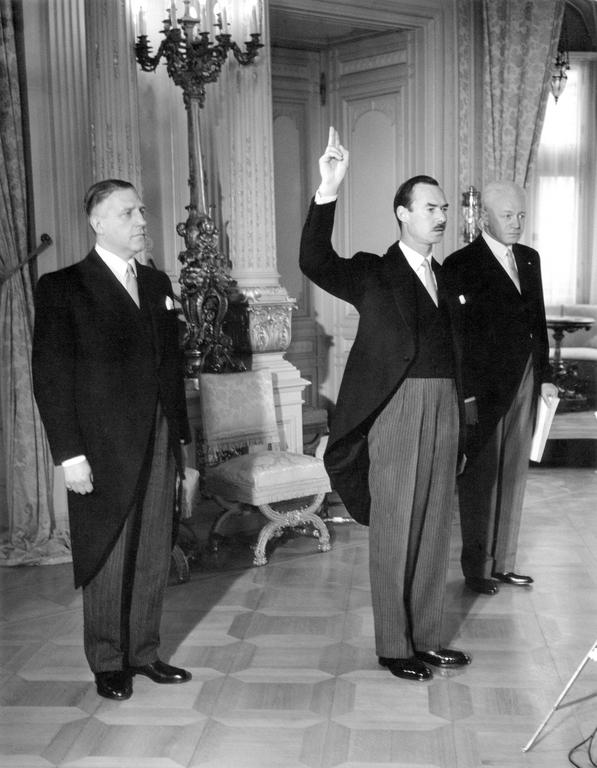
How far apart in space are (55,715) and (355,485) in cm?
123

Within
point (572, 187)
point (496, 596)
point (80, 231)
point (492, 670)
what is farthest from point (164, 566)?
point (572, 187)

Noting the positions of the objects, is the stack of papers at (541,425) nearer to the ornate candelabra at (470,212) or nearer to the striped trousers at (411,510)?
the striped trousers at (411,510)

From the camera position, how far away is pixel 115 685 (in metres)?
3.45

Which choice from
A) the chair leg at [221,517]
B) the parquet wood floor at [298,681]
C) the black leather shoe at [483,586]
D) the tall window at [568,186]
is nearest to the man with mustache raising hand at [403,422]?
the parquet wood floor at [298,681]

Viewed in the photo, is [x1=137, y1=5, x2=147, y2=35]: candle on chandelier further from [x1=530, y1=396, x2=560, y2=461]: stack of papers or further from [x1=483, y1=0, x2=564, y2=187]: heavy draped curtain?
[x1=483, y1=0, x2=564, y2=187]: heavy draped curtain

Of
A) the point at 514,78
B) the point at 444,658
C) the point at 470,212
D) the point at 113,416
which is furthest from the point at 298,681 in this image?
the point at 514,78

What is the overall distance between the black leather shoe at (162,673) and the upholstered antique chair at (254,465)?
58.9 inches

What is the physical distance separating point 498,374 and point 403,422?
1112 millimetres

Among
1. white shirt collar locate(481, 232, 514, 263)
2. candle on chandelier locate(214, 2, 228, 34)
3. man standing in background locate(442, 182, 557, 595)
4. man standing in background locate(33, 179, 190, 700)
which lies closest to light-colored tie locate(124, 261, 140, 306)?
man standing in background locate(33, 179, 190, 700)

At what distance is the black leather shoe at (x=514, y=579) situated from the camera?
465 cm

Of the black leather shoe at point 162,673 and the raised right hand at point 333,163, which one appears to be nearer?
the raised right hand at point 333,163

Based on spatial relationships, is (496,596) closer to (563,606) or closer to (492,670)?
(563,606)

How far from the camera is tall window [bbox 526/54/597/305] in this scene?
1079 centimetres

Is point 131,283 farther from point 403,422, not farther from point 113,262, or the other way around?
point 403,422
